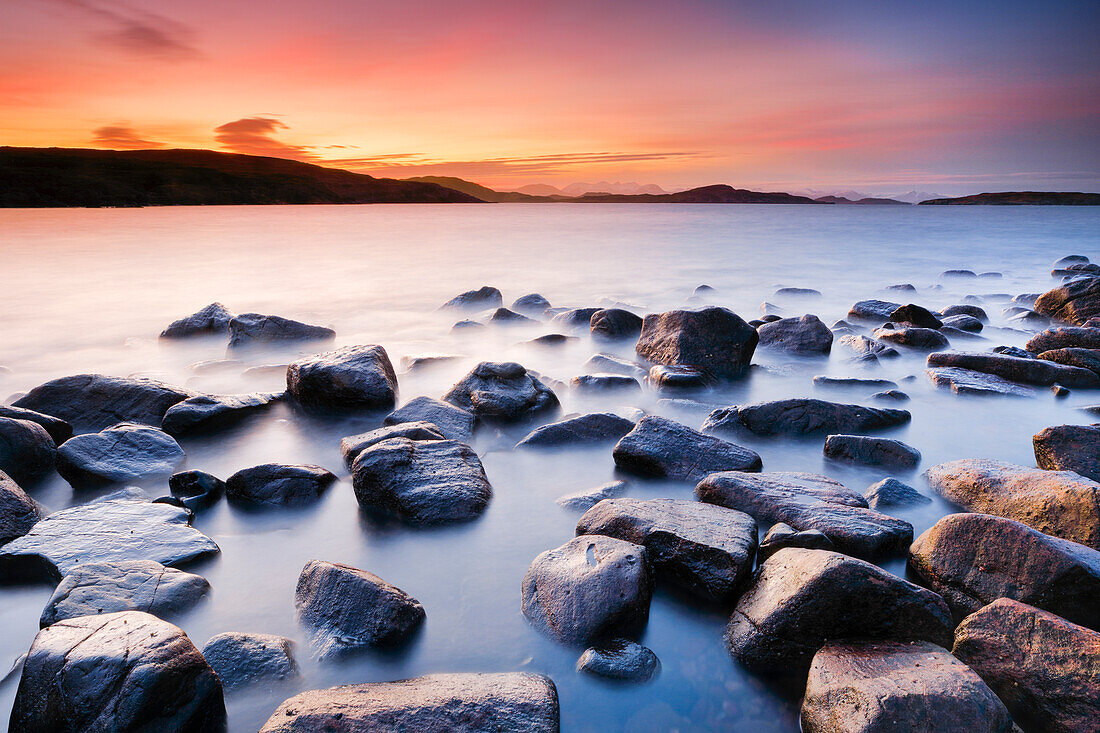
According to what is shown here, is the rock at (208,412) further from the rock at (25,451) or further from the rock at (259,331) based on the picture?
the rock at (259,331)

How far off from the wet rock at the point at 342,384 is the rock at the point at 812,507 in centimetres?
297

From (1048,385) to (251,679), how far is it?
7.16 m

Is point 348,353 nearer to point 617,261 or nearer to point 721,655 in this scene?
point 721,655

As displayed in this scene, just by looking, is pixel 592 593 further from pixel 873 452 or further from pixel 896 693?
pixel 873 452

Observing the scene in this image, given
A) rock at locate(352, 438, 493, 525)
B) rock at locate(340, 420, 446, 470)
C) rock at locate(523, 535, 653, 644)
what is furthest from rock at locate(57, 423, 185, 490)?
rock at locate(523, 535, 653, 644)

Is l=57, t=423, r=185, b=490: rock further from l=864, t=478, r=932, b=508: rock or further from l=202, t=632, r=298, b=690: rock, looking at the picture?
l=864, t=478, r=932, b=508: rock

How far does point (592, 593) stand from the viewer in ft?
8.20

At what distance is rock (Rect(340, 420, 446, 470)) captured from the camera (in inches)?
158

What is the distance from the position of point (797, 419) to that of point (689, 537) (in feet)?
7.92

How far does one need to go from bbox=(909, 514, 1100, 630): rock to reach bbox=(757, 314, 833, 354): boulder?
16.2ft

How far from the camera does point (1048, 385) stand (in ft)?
19.4

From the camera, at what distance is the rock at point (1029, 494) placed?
2.86 metres

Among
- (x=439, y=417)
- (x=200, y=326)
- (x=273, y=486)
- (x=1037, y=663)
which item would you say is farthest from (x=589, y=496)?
(x=200, y=326)

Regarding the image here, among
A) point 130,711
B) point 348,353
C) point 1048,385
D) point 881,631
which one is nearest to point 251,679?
point 130,711
